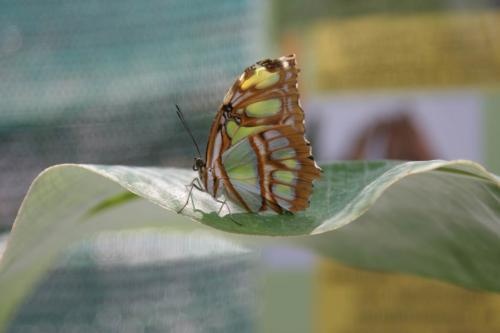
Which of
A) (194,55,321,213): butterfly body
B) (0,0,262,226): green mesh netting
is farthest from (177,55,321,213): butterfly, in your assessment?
(0,0,262,226): green mesh netting

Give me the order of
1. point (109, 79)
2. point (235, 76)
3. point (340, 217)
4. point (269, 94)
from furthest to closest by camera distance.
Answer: point (109, 79), point (235, 76), point (269, 94), point (340, 217)

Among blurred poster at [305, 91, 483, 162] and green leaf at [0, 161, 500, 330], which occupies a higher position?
green leaf at [0, 161, 500, 330]

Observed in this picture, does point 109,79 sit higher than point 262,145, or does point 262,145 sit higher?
point 262,145

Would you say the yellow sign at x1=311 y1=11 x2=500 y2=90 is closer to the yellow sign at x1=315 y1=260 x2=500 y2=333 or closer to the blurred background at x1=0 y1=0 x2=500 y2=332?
the blurred background at x1=0 y1=0 x2=500 y2=332

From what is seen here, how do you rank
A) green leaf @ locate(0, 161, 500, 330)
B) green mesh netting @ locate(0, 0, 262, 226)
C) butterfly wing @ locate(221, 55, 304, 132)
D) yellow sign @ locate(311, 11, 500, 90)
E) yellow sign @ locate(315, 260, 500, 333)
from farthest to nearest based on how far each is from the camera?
green mesh netting @ locate(0, 0, 262, 226), yellow sign @ locate(311, 11, 500, 90), yellow sign @ locate(315, 260, 500, 333), butterfly wing @ locate(221, 55, 304, 132), green leaf @ locate(0, 161, 500, 330)

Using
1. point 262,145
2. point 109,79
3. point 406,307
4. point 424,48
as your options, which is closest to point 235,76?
point 109,79

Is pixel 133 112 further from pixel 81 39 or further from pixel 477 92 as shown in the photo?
pixel 477 92

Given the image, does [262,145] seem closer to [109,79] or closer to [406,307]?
[406,307]
